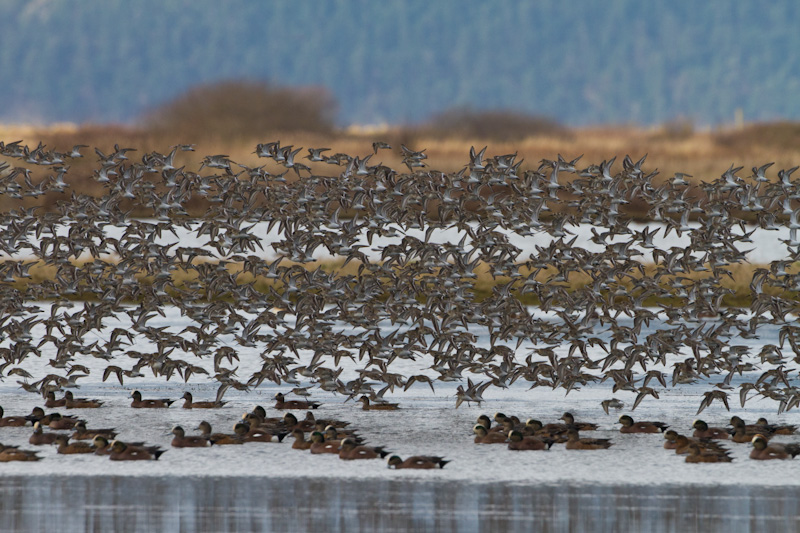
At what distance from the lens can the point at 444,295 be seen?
2156cm

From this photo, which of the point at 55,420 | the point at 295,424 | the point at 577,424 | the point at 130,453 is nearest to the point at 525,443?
the point at 577,424

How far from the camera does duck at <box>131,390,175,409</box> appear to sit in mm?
20422

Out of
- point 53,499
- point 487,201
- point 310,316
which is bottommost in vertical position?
point 53,499

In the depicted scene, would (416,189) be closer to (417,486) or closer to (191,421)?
(191,421)

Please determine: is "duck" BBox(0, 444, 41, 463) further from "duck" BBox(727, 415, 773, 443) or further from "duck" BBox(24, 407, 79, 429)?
"duck" BBox(727, 415, 773, 443)

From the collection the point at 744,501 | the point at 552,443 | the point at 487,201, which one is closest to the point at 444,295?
the point at 487,201

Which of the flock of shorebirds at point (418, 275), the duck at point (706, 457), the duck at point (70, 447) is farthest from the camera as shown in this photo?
the flock of shorebirds at point (418, 275)

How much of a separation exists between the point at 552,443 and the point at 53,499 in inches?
286

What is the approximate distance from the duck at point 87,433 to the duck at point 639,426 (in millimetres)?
7872

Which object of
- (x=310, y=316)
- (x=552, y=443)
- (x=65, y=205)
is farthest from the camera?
(x=65, y=205)

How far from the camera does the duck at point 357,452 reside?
1595 cm

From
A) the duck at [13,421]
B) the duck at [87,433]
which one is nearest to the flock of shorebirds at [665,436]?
the duck at [87,433]

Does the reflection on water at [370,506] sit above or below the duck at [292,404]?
below

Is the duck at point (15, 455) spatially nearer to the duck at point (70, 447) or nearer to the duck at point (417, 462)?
the duck at point (70, 447)
